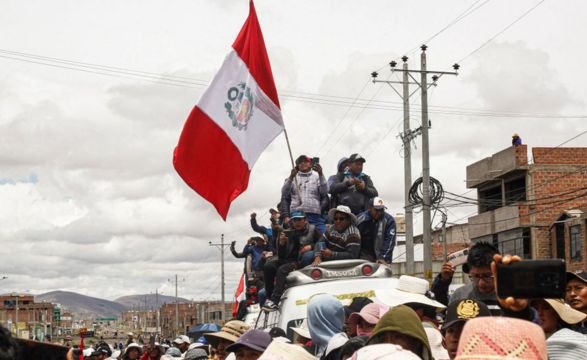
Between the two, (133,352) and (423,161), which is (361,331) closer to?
(133,352)

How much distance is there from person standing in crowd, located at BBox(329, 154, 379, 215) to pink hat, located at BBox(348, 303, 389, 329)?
5.63 meters

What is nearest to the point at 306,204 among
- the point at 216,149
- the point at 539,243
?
the point at 216,149

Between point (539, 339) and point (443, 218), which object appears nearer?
point (539, 339)

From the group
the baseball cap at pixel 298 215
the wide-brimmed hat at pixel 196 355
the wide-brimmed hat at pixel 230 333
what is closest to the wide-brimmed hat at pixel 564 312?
the wide-brimmed hat at pixel 230 333

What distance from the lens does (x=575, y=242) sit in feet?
129

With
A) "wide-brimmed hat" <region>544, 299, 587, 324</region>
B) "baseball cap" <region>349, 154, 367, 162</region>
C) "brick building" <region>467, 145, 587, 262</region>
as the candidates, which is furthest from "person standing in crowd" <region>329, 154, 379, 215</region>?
"brick building" <region>467, 145, 587, 262</region>

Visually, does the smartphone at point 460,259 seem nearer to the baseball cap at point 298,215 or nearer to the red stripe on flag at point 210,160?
the baseball cap at point 298,215

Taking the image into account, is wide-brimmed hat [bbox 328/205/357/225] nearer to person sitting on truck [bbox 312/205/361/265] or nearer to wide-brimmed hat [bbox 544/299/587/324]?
person sitting on truck [bbox 312/205/361/265]

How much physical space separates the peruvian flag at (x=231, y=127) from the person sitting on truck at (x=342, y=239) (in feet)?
5.00

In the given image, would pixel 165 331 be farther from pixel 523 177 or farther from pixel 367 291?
pixel 367 291

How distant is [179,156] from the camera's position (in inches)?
485

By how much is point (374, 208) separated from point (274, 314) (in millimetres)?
1807

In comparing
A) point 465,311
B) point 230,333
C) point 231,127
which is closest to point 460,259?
point 231,127

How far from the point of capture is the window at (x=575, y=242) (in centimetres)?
3903
